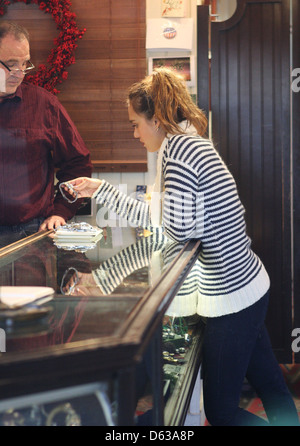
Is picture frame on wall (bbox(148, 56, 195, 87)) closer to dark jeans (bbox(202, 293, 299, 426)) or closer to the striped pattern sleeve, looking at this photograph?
the striped pattern sleeve

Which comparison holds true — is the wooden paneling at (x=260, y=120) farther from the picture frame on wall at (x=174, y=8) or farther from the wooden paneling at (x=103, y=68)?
the wooden paneling at (x=103, y=68)

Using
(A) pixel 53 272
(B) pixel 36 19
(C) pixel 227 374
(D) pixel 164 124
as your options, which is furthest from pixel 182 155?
(B) pixel 36 19

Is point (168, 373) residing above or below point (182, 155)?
below

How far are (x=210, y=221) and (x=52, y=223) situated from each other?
3.66ft

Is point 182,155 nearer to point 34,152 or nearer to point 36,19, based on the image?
point 34,152

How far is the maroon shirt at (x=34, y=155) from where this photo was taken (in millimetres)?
3102

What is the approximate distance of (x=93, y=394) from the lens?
3.39 feet

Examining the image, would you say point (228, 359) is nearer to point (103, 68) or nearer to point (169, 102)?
point (169, 102)

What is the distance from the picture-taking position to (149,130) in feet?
7.63

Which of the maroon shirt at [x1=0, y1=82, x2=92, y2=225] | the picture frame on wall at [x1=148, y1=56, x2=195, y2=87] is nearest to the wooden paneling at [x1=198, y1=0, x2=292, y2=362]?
the picture frame on wall at [x1=148, y1=56, x2=195, y2=87]

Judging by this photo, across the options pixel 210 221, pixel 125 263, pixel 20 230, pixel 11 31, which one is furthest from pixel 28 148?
pixel 125 263

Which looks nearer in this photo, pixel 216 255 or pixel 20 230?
pixel 216 255

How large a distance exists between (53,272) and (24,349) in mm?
771

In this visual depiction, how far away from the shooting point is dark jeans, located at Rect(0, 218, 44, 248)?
9.69ft
